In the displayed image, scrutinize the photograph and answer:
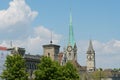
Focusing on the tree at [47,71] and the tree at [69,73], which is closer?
the tree at [47,71]

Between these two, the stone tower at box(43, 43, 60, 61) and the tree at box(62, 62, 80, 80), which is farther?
the stone tower at box(43, 43, 60, 61)

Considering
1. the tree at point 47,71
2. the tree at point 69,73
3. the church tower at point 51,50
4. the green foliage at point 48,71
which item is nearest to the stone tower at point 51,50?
the church tower at point 51,50

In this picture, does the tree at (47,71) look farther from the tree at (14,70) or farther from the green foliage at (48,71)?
the tree at (14,70)

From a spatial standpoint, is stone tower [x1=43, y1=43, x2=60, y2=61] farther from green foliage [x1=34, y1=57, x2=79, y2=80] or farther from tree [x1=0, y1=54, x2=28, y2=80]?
tree [x1=0, y1=54, x2=28, y2=80]

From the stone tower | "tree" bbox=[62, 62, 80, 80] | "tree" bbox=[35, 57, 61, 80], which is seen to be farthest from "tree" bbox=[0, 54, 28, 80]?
the stone tower

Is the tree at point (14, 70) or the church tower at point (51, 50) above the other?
the church tower at point (51, 50)

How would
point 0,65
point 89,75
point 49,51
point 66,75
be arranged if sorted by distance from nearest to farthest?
point 66,75, point 0,65, point 49,51, point 89,75

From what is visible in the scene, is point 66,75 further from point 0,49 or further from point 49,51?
point 49,51

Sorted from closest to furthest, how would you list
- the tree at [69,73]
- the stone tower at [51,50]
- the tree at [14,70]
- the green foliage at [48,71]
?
the tree at [14,70], the green foliage at [48,71], the tree at [69,73], the stone tower at [51,50]

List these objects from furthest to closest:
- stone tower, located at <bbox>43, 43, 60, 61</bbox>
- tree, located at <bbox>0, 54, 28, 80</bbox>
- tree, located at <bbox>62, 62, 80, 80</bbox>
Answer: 1. stone tower, located at <bbox>43, 43, 60, 61</bbox>
2. tree, located at <bbox>62, 62, 80, 80</bbox>
3. tree, located at <bbox>0, 54, 28, 80</bbox>

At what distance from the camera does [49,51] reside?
6388 inches

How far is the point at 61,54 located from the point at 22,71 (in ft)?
285

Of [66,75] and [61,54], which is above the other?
[61,54]

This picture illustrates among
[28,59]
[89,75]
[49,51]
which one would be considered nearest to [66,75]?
[28,59]
